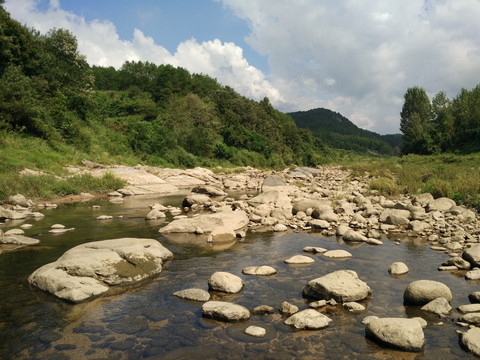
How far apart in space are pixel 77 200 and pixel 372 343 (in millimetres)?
20101

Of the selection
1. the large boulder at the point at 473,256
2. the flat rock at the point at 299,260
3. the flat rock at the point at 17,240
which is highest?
the large boulder at the point at 473,256

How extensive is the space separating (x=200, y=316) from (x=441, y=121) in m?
70.9

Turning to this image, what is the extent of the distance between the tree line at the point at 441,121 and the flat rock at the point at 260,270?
1730 inches

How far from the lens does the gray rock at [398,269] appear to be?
8435mm

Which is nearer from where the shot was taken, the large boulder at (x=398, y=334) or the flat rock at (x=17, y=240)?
the large boulder at (x=398, y=334)

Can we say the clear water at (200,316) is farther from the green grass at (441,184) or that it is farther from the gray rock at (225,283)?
the green grass at (441,184)

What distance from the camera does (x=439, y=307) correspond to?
6.27 meters

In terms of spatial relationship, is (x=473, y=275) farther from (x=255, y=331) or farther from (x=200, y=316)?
(x=200, y=316)

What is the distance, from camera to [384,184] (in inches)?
861

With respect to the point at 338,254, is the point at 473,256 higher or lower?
higher

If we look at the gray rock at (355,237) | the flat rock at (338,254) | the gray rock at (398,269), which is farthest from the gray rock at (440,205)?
the gray rock at (398,269)

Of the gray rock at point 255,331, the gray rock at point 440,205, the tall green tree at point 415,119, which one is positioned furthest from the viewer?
the tall green tree at point 415,119

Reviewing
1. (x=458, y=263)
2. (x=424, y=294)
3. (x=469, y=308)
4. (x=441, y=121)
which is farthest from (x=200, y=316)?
(x=441, y=121)

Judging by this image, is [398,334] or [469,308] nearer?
[398,334]
